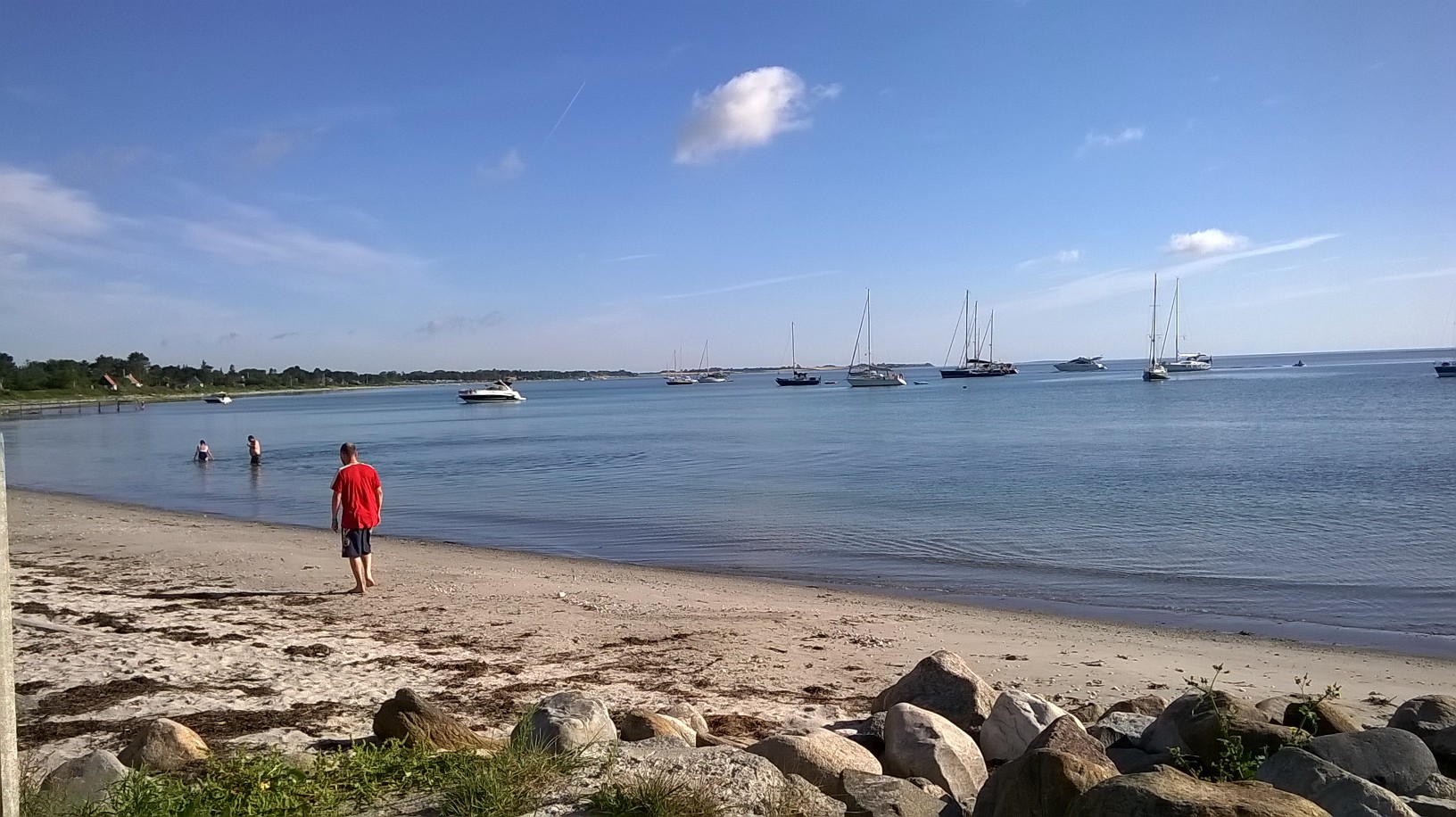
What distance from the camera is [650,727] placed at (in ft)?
19.0

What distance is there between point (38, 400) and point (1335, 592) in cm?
13392

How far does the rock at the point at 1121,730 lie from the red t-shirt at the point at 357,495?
28.8 feet

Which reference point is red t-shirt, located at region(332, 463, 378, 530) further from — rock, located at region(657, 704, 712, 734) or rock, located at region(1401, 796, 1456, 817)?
rock, located at region(1401, 796, 1456, 817)

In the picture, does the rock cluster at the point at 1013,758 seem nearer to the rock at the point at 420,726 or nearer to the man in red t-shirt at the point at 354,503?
the rock at the point at 420,726

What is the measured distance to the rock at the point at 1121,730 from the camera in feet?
19.5

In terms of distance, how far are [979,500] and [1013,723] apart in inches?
724

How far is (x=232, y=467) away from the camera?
3912cm

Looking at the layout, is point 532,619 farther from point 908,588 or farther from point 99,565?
point 99,565

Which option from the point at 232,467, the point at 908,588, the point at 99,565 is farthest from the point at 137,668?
the point at 232,467

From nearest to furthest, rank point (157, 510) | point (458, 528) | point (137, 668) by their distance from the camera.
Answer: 1. point (137, 668)
2. point (458, 528)
3. point (157, 510)

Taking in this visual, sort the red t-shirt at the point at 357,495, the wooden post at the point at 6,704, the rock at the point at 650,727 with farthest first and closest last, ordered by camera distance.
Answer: the red t-shirt at the point at 357,495, the rock at the point at 650,727, the wooden post at the point at 6,704

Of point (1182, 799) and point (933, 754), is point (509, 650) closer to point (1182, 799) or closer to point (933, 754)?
point (933, 754)

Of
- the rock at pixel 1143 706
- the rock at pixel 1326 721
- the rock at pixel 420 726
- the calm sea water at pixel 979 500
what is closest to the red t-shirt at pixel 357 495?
the calm sea water at pixel 979 500

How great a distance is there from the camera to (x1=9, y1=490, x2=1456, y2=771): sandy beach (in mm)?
7363
